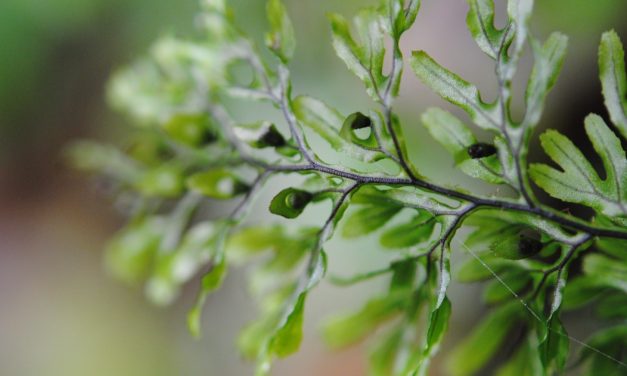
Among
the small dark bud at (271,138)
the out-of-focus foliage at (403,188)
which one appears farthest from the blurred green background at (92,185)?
the small dark bud at (271,138)

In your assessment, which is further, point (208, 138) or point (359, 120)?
point (208, 138)

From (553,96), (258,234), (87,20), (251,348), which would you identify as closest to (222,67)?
(258,234)

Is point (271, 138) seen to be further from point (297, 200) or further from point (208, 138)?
point (208, 138)

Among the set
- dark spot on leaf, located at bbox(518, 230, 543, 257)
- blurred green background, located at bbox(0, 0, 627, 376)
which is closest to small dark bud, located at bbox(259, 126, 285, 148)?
dark spot on leaf, located at bbox(518, 230, 543, 257)

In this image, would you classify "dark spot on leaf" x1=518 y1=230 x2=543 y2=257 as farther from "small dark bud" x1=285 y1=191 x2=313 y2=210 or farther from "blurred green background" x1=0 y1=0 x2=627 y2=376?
"blurred green background" x1=0 y1=0 x2=627 y2=376

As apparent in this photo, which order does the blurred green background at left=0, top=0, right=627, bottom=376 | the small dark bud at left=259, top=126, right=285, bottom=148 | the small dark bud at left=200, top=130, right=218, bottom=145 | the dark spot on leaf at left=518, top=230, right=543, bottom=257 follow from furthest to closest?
the blurred green background at left=0, top=0, right=627, bottom=376 → the small dark bud at left=200, top=130, right=218, bottom=145 → the small dark bud at left=259, top=126, right=285, bottom=148 → the dark spot on leaf at left=518, top=230, right=543, bottom=257

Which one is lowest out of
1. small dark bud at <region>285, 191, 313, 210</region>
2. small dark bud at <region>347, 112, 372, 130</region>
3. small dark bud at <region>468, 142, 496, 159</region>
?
small dark bud at <region>285, 191, 313, 210</region>

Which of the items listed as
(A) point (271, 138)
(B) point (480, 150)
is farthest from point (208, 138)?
(B) point (480, 150)
